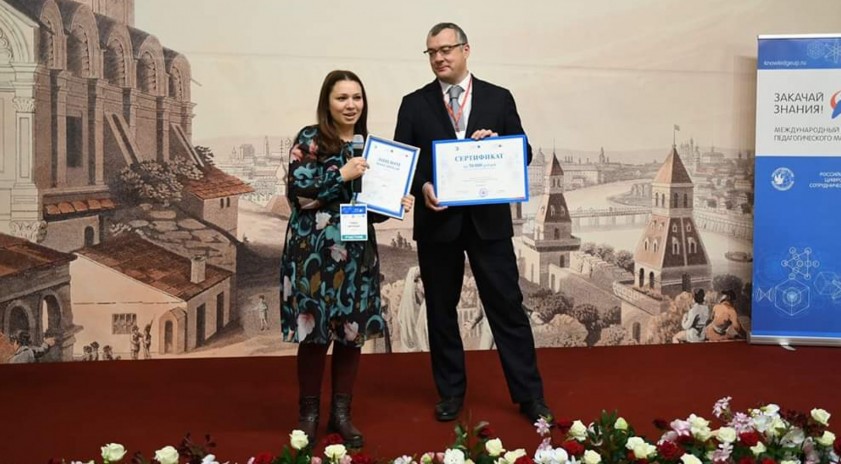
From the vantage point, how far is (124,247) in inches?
182

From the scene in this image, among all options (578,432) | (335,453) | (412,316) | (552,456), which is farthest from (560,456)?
(412,316)

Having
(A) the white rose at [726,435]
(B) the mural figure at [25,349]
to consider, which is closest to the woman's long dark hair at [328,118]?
(A) the white rose at [726,435]

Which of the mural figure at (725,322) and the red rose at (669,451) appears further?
the mural figure at (725,322)

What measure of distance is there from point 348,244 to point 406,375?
4.87 feet

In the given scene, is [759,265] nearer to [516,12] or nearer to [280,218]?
[516,12]

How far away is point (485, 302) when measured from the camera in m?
3.38

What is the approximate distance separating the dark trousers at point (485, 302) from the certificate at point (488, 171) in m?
0.18

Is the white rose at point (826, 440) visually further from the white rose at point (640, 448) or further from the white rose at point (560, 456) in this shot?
the white rose at point (560, 456)

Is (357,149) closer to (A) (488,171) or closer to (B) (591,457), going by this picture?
(A) (488,171)

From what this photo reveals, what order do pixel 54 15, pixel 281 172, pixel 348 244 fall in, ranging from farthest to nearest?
pixel 281 172 < pixel 54 15 < pixel 348 244

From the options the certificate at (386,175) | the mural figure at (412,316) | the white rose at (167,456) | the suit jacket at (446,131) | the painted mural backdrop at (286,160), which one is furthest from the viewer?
the mural figure at (412,316)

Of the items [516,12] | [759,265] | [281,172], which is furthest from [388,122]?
[759,265]

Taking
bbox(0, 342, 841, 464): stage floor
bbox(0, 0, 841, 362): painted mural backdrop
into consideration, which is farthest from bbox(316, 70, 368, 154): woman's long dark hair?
bbox(0, 0, 841, 362): painted mural backdrop

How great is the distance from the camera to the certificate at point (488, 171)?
319cm
